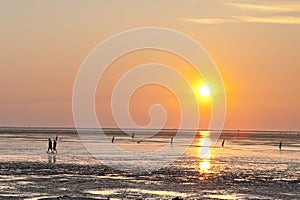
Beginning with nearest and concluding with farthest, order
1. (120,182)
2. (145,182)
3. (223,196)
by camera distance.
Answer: (223,196), (120,182), (145,182)

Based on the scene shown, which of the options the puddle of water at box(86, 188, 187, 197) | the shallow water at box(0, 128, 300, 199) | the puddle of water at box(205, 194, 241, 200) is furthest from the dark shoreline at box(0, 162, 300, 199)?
the puddle of water at box(205, 194, 241, 200)

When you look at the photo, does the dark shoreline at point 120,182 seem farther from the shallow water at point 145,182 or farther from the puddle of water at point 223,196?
the puddle of water at point 223,196

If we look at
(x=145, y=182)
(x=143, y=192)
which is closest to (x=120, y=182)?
(x=145, y=182)

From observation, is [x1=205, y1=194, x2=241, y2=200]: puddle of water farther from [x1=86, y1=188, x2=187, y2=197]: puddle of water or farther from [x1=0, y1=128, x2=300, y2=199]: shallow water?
[x1=86, y1=188, x2=187, y2=197]: puddle of water

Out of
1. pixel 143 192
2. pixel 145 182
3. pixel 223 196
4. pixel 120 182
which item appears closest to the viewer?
pixel 223 196

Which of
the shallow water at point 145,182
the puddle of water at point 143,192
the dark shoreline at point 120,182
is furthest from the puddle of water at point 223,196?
the puddle of water at point 143,192

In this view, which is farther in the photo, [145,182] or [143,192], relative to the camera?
[145,182]

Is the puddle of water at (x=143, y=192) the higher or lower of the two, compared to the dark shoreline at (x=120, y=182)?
lower

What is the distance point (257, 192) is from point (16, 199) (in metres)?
13.4

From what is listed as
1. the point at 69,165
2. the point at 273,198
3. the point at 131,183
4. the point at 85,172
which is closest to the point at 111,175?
the point at 85,172

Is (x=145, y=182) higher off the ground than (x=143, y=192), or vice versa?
(x=145, y=182)

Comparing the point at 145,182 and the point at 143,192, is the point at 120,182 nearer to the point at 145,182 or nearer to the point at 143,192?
the point at 145,182

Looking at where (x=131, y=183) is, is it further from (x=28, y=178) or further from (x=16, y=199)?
(x=16, y=199)

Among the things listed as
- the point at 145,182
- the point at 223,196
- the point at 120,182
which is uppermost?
the point at 145,182
